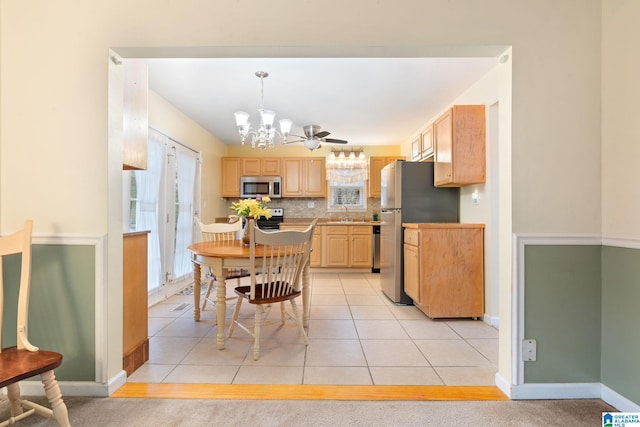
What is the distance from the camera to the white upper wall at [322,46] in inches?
67.2

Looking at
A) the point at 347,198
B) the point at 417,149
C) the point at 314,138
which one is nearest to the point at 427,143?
the point at 417,149

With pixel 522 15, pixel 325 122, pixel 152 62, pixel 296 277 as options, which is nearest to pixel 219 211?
pixel 325 122

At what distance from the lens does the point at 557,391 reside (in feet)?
5.62

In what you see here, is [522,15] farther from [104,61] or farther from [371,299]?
[371,299]

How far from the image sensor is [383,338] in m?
2.55

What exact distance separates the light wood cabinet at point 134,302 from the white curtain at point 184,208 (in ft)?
6.70

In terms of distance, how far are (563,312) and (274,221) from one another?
4769 mm

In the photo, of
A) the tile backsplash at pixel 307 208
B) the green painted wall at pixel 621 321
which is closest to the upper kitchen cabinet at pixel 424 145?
the tile backsplash at pixel 307 208

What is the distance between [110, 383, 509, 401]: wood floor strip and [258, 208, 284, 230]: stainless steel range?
13.0 feet

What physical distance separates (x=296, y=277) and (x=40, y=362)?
1.53 metres

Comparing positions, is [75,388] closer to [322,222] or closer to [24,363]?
[24,363]

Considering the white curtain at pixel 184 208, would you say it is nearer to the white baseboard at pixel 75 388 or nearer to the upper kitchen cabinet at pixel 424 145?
the white baseboard at pixel 75 388

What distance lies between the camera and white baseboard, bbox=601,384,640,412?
1521 mm

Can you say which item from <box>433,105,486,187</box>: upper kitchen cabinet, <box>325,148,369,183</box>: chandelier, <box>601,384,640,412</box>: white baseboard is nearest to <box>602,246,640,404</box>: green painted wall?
<box>601,384,640,412</box>: white baseboard
